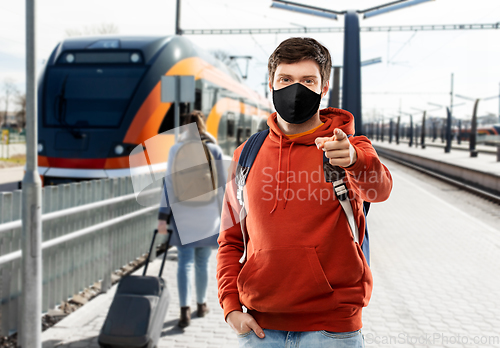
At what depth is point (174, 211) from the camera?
419 centimetres

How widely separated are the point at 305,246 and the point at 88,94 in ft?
26.6

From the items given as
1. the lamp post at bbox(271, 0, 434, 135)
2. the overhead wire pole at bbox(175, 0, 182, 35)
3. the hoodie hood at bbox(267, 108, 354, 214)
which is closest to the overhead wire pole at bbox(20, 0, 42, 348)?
the hoodie hood at bbox(267, 108, 354, 214)

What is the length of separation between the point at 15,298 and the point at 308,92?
3363 millimetres

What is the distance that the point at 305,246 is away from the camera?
1.67 meters

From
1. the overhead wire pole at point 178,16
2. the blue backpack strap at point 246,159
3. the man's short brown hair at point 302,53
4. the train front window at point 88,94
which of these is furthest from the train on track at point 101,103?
the overhead wire pole at point 178,16

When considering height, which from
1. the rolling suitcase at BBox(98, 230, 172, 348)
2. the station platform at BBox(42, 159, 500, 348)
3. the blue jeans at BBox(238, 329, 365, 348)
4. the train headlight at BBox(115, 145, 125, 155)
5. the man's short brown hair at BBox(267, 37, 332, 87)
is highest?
the man's short brown hair at BBox(267, 37, 332, 87)

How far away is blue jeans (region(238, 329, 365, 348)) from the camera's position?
1685mm

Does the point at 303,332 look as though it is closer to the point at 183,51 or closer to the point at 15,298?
the point at 15,298

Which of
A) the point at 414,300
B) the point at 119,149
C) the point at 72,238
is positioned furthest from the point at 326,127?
the point at 119,149

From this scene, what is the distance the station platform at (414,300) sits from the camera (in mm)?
4230

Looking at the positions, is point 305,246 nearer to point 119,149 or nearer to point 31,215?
point 31,215

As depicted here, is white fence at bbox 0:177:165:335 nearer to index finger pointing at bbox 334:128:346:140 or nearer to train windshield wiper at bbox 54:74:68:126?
index finger pointing at bbox 334:128:346:140

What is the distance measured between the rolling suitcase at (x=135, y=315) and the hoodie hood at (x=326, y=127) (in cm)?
219

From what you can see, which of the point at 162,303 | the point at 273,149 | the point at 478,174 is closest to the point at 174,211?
the point at 162,303
